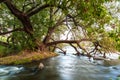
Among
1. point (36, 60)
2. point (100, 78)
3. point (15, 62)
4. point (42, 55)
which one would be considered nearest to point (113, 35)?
point (100, 78)

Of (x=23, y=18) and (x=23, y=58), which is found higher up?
(x=23, y=18)

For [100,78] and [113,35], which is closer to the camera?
[113,35]

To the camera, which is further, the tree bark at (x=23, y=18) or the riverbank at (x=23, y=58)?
the riverbank at (x=23, y=58)

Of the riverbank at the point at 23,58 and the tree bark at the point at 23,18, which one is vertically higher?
the tree bark at the point at 23,18

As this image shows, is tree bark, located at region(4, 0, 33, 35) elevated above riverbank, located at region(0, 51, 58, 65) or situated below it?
above

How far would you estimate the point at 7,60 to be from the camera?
22.8m

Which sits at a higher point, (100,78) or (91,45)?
(91,45)

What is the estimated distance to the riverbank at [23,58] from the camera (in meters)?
22.5

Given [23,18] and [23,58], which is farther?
[23,58]

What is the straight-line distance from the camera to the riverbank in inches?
886

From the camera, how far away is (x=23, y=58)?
2412 centimetres

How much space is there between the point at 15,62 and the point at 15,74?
4.98 m

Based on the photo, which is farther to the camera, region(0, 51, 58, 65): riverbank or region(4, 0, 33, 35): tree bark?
region(0, 51, 58, 65): riverbank

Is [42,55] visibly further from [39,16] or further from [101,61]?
[101,61]
